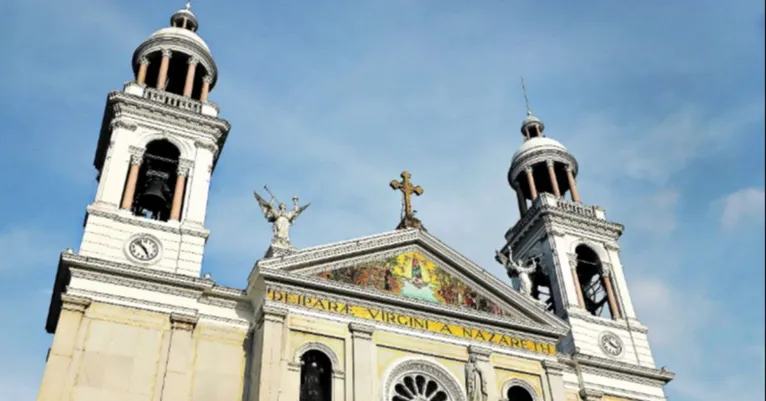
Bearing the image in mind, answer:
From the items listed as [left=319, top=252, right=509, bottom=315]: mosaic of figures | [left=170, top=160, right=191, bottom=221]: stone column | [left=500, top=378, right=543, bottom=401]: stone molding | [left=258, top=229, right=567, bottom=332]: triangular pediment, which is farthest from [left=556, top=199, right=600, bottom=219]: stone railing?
[left=170, top=160, right=191, bottom=221]: stone column

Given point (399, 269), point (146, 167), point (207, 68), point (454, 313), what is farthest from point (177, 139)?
point (454, 313)

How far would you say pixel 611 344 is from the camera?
25.9m

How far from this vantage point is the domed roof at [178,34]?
27.2 metres

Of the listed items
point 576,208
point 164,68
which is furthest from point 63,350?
point 576,208

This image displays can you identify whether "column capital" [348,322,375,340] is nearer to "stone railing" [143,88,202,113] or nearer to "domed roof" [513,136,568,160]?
"stone railing" [143,88,202,113]

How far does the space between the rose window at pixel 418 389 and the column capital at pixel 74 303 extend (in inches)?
307

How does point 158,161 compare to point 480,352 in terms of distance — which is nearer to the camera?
point 480,352

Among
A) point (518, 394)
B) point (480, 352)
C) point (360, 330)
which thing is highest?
point (360, 330)

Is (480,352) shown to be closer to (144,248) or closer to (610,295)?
(610,295)

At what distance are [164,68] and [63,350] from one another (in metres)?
10.8

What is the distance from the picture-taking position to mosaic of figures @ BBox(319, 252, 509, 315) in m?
22.1

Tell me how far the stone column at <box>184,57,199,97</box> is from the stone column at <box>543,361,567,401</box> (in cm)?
1366

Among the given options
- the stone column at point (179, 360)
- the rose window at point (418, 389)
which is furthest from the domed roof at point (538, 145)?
the stone column at point (179, 360)

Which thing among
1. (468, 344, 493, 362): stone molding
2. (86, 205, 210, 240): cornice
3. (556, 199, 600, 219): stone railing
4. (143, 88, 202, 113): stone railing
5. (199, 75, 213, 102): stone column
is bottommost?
(468, 344, 493, 362): stone molding
